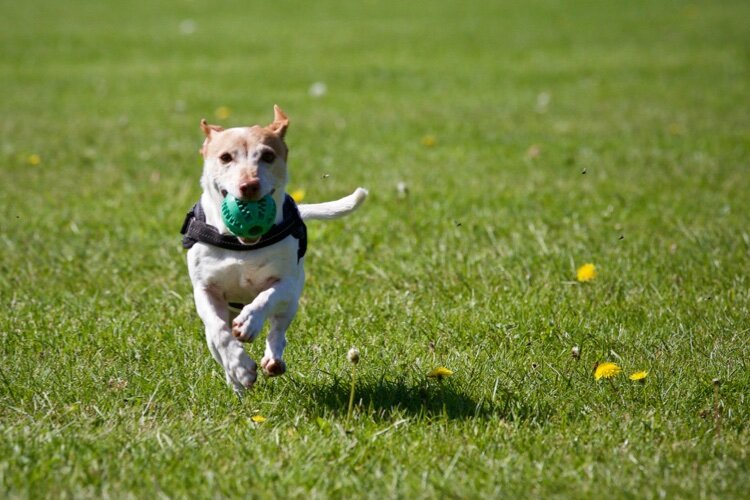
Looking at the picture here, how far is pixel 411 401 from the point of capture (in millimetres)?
3562

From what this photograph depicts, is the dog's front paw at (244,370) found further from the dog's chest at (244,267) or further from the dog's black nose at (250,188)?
the dog's black nose at (250,188)

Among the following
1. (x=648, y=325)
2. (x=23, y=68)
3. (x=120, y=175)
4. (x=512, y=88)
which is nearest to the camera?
(x=648, y=325)

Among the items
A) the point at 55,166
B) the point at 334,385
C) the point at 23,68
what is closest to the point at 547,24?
the point at 23,68

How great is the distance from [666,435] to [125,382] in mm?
2027

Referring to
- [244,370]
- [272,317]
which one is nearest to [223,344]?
[244,370]

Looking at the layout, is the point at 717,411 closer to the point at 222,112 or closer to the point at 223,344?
the point at 223,344

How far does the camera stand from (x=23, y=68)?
1528 cm

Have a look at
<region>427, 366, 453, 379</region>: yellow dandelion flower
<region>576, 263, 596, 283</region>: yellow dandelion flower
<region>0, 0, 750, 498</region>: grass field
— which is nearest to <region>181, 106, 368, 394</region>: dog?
<region>0, 0, 750, 498</region>: grass field

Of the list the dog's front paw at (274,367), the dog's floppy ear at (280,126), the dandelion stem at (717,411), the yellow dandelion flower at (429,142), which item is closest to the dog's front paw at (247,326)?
the dog's front paw at (274,367)

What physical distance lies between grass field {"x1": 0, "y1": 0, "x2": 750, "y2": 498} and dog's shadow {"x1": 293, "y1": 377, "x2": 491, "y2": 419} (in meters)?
0.01

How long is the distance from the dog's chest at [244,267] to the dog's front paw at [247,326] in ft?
0.80

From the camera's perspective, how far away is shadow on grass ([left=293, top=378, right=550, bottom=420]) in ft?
11.3

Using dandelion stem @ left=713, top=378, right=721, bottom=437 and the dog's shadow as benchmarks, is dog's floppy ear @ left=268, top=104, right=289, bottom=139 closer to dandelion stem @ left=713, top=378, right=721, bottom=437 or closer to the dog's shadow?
the dog's shadow

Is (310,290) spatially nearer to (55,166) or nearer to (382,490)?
(382,490)
